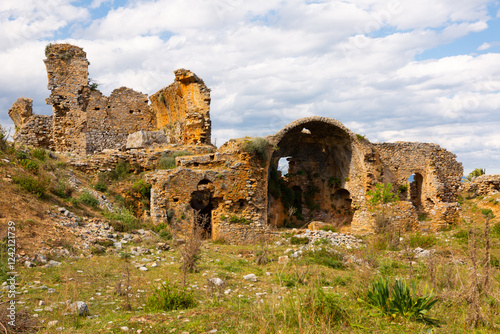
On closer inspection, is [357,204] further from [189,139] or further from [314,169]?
[189,139]

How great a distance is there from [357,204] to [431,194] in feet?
17.3

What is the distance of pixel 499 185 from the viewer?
71.6 feet

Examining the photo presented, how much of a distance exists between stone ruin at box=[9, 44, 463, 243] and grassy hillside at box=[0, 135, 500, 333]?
1650 millimetres

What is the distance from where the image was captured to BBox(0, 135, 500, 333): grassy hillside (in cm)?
526

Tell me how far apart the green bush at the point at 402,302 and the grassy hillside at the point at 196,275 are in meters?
0.02

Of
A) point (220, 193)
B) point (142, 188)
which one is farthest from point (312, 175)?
point (142, 188)

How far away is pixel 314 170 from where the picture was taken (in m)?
23.4

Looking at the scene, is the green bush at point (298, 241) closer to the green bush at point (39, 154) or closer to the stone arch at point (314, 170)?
the stone arch at point (314, 170)

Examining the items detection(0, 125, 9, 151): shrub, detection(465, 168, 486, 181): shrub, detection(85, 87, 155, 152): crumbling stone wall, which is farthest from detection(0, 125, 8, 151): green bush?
detection(465, 168, 486, 181): shrub

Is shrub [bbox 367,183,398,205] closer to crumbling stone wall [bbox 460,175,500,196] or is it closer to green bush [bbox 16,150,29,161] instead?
crumbling stone wall [bbox 460,175,500,196]

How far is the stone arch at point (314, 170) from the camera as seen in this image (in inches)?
783

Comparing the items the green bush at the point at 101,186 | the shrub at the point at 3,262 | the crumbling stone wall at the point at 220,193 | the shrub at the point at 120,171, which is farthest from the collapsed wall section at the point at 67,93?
the shrub at the point at 3,262

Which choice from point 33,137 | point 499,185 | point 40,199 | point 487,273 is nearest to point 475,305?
point 487,273

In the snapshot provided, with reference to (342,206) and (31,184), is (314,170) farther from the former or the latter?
(31,184)
